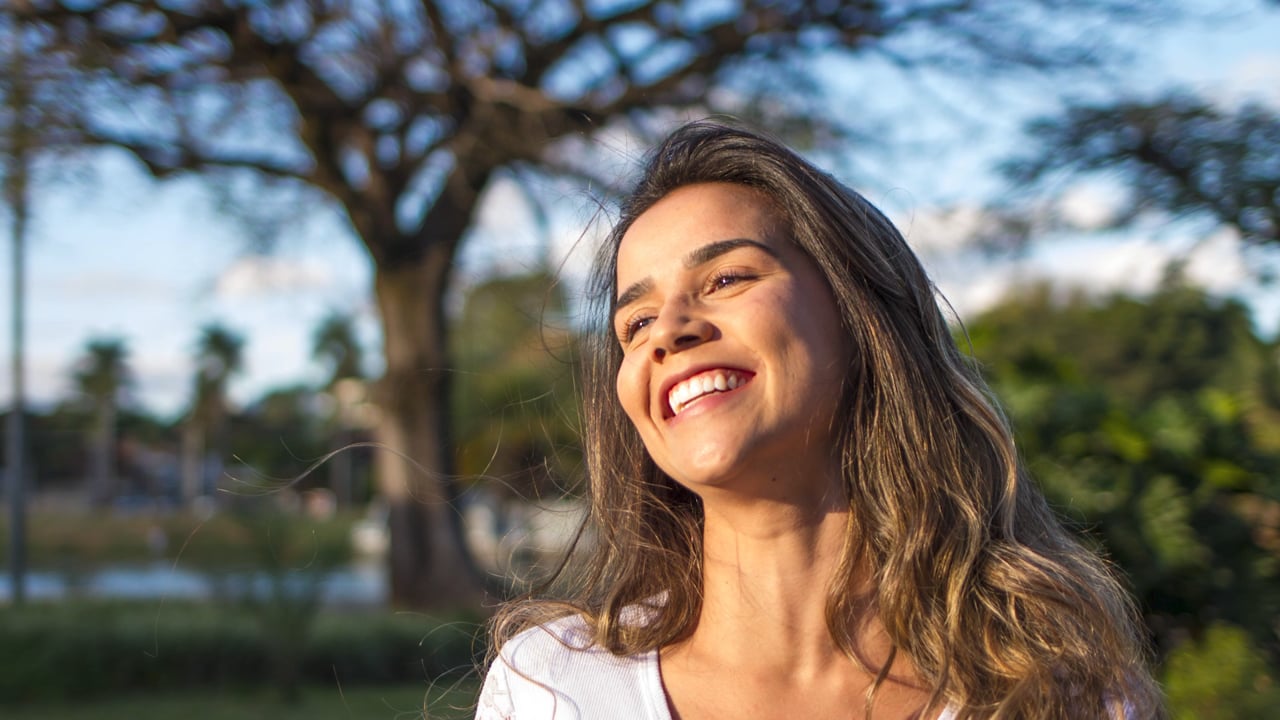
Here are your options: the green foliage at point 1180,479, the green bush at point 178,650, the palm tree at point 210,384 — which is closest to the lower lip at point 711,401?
the green foliage at point 1180,479

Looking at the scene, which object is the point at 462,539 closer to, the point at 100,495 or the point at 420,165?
the point at 420,165

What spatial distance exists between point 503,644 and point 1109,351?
30574 millimetres

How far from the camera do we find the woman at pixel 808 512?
180 cm

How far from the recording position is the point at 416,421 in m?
11.0

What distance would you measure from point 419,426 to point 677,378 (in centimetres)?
937

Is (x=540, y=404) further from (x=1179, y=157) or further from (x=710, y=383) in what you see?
(x=1179, y=157)

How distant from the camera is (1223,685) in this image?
13.7ft

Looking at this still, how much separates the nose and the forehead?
0.11 meters

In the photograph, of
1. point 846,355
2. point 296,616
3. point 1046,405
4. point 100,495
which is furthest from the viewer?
point 100,495

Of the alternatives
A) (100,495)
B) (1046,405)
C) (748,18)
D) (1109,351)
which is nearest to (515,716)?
(1046,405)

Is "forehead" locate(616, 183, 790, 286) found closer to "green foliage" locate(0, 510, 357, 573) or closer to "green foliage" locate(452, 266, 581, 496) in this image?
"green foliage" locate(452, 266, 581, 496)

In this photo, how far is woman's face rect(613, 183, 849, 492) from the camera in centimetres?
180

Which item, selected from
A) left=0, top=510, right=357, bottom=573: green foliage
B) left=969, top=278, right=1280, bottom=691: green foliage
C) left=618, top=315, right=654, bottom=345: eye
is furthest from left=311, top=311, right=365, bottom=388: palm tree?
left=618, top=315, right=654, bottom=345: eye

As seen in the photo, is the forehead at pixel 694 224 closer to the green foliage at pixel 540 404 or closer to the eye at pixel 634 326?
the eye at pixel 634 326
